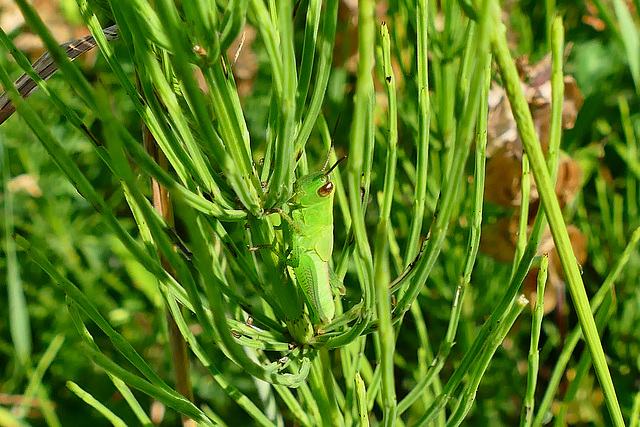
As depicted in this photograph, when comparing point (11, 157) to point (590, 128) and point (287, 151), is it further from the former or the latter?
point (590, 128)

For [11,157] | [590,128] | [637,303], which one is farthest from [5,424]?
[590,128]

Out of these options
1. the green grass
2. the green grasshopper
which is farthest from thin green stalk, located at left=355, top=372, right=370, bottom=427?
the green grasshopper

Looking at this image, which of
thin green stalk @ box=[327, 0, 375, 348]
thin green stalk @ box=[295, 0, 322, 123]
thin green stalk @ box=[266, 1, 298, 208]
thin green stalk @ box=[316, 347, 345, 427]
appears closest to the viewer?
thin green stalk @ box=[327, 0, 375, 348]

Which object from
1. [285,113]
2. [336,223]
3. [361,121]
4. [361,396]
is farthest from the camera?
[336,223]

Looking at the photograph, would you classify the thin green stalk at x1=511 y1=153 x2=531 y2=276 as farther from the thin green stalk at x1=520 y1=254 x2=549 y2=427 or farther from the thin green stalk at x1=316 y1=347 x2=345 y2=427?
the thin green stalk at x1=316 y1=347 x2=345 y2=427

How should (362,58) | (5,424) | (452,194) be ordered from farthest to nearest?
(5,424)
(452,194)
(362,58)

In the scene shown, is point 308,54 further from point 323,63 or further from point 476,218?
point 476,218

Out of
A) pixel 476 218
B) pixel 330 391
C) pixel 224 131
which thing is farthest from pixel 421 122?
pixel 330 391
